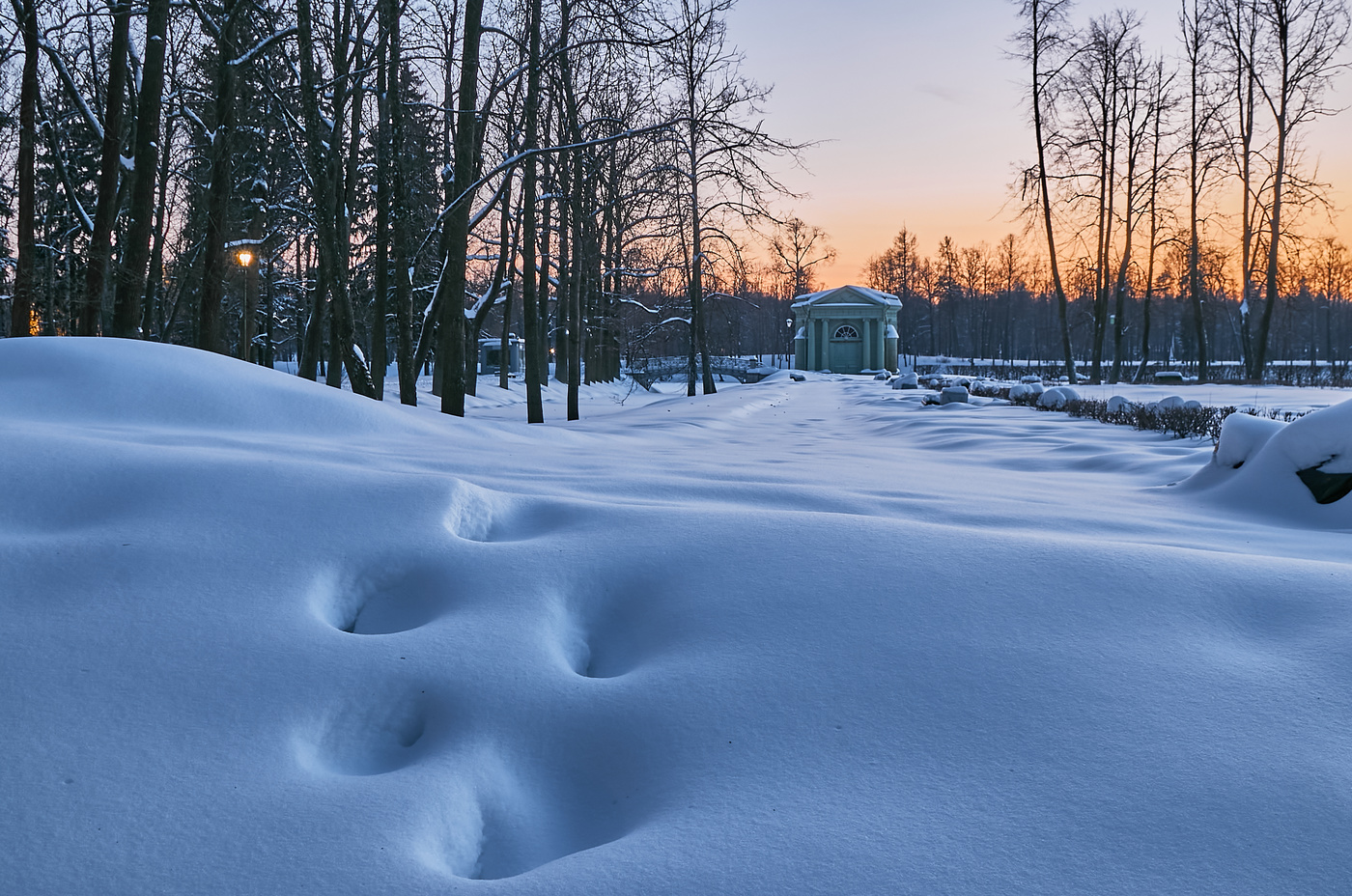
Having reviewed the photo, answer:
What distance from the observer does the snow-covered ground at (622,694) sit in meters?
1.41

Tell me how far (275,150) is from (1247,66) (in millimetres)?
25738

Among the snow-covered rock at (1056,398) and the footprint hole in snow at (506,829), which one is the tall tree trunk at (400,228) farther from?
the snow-covered rock at (1056,398)

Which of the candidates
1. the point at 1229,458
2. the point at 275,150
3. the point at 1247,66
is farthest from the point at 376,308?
the point at 1247,66

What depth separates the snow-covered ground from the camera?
55.6 inches

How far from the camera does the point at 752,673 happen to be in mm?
2033

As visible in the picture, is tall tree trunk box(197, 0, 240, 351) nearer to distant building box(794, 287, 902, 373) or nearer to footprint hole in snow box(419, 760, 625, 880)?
footprint hole in snow box(419, 760, 625, 880)

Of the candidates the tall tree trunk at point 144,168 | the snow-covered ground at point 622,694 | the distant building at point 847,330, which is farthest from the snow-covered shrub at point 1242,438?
the distant building at point 847,330

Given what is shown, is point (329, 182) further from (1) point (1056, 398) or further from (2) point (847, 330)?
(2) point (847, 330)

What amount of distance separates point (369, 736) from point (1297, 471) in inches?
214

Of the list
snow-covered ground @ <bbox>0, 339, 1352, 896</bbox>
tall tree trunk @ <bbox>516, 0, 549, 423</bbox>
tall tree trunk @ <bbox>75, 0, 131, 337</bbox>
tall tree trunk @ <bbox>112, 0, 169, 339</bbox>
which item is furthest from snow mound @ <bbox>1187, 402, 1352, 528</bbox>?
tall tree trunk @ <bbox>75, 0, 131, 337</bbox>

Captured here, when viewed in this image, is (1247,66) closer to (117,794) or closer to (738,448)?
(738,448)

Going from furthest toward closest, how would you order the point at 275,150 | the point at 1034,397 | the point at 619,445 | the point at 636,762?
the point at 1034,397, the point at 275,150, the point at 619,445, the point at 636,762

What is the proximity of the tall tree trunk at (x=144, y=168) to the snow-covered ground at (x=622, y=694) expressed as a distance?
8.04m

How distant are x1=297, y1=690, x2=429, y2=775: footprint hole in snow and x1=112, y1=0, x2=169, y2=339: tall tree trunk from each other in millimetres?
10466
